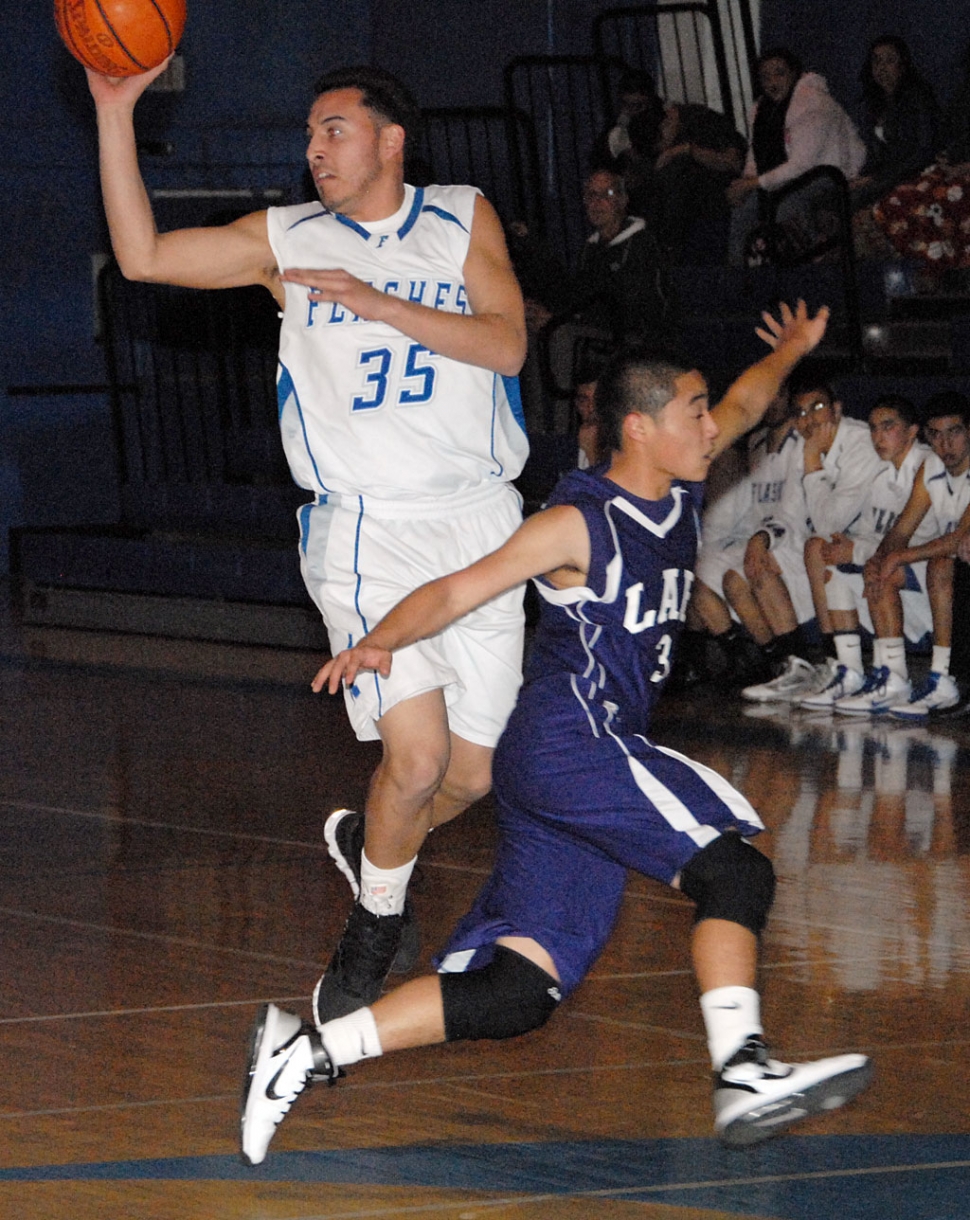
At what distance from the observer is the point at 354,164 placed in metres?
4.53

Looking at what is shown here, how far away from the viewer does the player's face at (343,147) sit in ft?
14.9

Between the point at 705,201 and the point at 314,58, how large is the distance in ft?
15.3

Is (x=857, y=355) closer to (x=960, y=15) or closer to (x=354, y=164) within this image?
(x=960, y=15)

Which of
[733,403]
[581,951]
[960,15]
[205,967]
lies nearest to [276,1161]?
[581,951]

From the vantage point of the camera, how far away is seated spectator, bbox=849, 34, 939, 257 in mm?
11914

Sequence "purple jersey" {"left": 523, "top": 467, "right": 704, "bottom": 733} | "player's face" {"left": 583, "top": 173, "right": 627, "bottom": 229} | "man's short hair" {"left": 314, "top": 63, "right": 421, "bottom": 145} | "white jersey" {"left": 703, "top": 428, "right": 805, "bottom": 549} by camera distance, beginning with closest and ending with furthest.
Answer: "purple jersey" {"left": 523, "top": 467, "right": 704, "bottom": 733} → "man's short hair" {"left": 314, "top": 63, "right": 421, "bottom": 145} → "white jersey" {"left": 703, "top": 428, "right": 805, "bottom": 549} → "player's face" {"left": 583, "top": 173, "right": 627, "bottom": 229}

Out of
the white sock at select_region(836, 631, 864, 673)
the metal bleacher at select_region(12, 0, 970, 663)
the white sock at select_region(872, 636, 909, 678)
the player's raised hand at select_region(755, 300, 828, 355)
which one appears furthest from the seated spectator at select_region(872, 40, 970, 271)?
the player's raised hand at select_region(755, 300, 828, 355)

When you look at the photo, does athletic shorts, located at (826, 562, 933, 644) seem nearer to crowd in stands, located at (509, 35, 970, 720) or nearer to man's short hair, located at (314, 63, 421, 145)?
crowd in stands, located at (509, 35, 970, 720)

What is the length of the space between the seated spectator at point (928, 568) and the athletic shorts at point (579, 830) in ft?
17.4

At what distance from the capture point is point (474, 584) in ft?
12.1

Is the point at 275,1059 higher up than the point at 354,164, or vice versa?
the point at 354,164

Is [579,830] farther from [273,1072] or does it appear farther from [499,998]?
[273,1072]

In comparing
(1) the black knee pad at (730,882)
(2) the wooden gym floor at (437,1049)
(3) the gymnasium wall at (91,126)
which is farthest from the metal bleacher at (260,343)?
(1) the black knee pad at (730,882)

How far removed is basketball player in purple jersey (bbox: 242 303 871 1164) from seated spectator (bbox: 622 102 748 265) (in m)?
8.88
